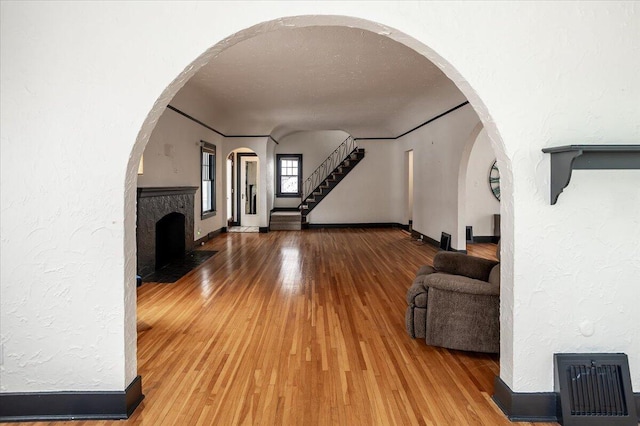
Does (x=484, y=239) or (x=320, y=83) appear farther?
(x=484, y=239)

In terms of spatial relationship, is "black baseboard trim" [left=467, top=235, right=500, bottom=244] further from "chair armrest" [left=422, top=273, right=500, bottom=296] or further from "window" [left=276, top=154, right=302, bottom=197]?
"chair armrest" [left=422, top=273, right=500, bottom=296]

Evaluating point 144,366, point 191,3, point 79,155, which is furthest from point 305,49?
point 144,366

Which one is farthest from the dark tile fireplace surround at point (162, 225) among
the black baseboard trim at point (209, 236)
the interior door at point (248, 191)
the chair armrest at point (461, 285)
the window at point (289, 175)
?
the window at point (289, 175)

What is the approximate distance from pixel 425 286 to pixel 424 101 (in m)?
6.37

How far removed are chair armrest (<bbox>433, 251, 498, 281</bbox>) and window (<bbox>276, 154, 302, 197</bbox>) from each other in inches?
457

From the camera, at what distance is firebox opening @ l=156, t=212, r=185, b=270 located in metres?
8.17

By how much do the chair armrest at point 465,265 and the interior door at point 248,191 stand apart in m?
10.8

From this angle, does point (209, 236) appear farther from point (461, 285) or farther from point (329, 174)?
point (461, 285)

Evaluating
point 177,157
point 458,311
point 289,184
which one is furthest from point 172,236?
point 289,184

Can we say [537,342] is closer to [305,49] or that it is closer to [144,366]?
[144,366]

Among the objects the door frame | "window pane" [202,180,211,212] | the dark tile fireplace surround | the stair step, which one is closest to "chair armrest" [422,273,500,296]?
the dark tile fireplace surround

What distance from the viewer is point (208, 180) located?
1104cm

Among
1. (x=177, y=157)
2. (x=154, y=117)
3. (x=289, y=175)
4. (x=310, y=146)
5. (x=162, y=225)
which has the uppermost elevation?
(x=310, y=146)

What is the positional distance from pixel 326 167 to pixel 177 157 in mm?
8006
